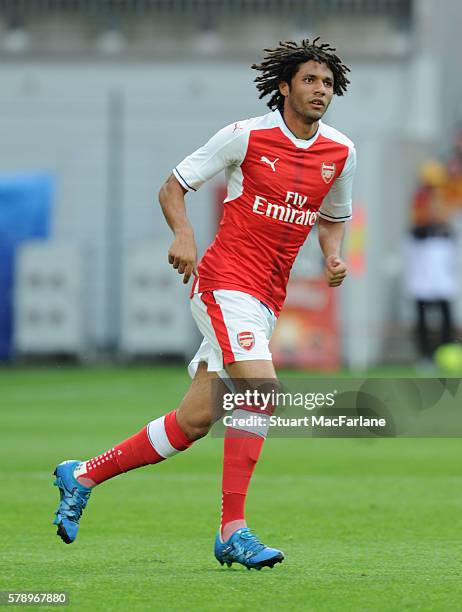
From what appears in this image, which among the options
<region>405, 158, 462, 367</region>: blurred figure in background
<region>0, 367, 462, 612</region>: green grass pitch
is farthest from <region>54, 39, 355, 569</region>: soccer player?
<region>405, 158, 462, 367</region>: blurred figure in background

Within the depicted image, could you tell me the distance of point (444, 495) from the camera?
28.1 ft

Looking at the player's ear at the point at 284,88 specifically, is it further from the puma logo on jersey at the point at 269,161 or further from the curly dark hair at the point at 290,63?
the puma logo on jersey at the point at 269,161

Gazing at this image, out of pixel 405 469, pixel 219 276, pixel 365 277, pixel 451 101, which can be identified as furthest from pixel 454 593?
pixel 451 101

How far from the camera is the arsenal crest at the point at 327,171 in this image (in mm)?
6402

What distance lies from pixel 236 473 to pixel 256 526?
52.8 inches

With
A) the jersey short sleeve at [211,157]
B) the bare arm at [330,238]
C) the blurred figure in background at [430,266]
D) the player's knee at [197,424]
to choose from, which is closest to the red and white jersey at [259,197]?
the jersey short sleeve at [211,157]

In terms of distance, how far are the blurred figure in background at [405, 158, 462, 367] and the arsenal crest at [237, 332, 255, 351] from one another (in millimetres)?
14556

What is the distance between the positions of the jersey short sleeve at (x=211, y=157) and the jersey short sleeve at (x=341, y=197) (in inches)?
18.8

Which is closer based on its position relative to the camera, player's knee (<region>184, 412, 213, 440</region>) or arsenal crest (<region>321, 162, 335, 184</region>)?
player's knee (<region>184, 412, 213, 440</region>)

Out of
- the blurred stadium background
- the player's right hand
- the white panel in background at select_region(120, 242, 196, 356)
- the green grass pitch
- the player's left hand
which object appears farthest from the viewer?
the white panel in background at select_region(120, 242, 196, 356)

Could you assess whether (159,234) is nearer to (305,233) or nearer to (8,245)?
(8,245)

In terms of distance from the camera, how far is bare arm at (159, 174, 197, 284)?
6008 millimetres

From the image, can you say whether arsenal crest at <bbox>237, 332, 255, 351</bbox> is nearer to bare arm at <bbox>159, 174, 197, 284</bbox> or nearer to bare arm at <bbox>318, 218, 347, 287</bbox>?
Result: bare arm at <bbox>159, 174, 197, 284</bbox>

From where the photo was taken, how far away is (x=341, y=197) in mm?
6672
